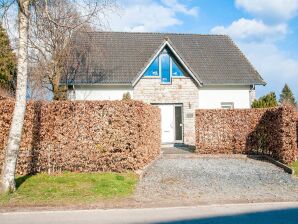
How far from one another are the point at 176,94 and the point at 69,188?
1485 centimetres

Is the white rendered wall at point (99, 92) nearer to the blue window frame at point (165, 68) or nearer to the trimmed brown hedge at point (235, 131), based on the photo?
the blue window frame at point (165, 68)

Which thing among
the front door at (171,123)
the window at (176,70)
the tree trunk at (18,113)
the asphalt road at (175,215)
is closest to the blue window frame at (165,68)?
the window at (176,70)

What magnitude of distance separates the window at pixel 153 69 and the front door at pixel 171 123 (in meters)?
2.28

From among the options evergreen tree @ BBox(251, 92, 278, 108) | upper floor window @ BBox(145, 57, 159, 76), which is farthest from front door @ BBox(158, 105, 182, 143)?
Result: evergreen tree @ BBox(251, 92, 278, 108)

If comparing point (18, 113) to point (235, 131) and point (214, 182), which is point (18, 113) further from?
point (235, 131)

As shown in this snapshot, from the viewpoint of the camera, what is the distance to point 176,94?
24.3 meters

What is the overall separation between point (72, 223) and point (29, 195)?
2.76m

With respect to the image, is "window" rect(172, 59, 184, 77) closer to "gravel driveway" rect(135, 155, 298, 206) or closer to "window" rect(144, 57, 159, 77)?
"window" rect(144, 57, 159, 77)

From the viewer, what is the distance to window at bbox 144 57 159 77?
954 inches

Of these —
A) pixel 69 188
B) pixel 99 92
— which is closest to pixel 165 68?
pixel 99 92

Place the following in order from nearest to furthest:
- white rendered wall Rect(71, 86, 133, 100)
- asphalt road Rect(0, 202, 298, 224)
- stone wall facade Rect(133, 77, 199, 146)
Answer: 1. asphalt road Rect(0, 202, 298, 224)
2. white rendered wall Rect(71, 86, 133, 100)
3. stone wall facade Rect(133, 77, 199, 146)

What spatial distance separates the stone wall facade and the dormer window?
11.2 inches

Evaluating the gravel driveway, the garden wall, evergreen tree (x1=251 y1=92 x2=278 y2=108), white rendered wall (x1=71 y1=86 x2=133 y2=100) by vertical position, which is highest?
white rendered wall (x1=71 y1=86 x2=133 y2=100)

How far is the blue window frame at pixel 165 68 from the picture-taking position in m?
24.3
